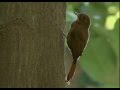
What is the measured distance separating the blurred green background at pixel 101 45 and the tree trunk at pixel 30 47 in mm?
645

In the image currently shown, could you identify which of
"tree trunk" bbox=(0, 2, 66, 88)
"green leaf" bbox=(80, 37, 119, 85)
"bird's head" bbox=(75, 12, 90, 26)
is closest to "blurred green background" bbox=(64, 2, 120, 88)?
"green leaf" bbox=(80, 37, 119, 85)

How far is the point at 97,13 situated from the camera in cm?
249

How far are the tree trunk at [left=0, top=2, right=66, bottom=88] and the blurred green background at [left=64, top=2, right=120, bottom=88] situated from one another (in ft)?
2.12

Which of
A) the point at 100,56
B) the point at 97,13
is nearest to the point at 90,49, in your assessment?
the point at 100,56

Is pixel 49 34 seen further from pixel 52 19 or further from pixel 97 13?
pixel 97 13

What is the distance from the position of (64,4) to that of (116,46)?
69 centimetres

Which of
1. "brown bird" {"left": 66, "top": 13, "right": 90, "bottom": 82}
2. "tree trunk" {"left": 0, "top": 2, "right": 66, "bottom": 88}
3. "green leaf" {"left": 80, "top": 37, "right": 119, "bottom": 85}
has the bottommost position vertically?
"green leaf" {"left": 80, "top": 37, "right": 119, "bottom": 85}

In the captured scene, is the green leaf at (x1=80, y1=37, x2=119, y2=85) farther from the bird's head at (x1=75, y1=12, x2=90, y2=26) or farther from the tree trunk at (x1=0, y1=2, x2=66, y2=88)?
the tree trunk at (x1=0, y1=2, x2=66, y2=88)

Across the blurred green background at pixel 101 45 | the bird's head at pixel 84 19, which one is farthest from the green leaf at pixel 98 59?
the bird's head at pixel 84 19

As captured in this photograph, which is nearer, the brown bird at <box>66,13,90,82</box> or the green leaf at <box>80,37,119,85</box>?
the brown bird at <box>66,13,90,82</box>

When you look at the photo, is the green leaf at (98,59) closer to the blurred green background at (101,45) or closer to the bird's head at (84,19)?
the blurred green background at (101,45)

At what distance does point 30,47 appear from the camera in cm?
157

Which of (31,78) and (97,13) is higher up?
(31,78)

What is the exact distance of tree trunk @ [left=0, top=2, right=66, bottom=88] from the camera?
154 cm
